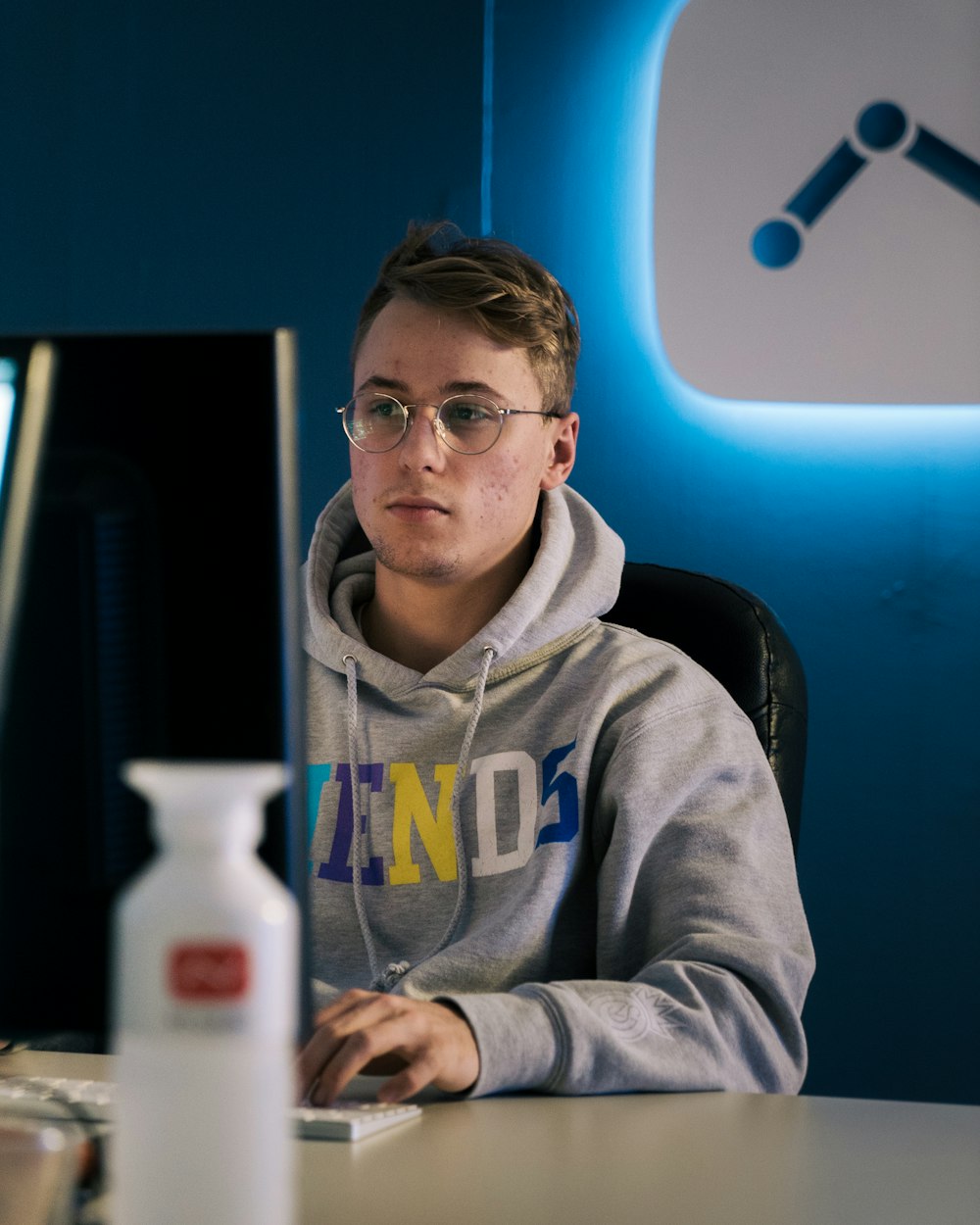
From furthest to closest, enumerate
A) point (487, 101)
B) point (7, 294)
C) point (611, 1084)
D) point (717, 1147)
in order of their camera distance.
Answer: point (7, 294) → point (487, 101) → point (611, 1084) → point (717, 1147)

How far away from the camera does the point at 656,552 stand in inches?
101

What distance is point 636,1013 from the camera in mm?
1076

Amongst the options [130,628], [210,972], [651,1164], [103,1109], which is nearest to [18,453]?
[130,628]

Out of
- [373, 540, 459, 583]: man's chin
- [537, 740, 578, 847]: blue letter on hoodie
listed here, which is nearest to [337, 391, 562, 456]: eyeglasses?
[373, 540, 459, 583]: man's chin

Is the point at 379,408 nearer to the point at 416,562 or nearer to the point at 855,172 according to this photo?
the point at 416,562

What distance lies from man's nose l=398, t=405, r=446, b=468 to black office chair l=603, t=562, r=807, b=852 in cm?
28

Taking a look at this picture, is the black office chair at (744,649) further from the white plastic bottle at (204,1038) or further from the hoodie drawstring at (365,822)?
the white plastic bottle at (204,1038)

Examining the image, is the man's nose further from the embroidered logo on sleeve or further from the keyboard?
the keyboard

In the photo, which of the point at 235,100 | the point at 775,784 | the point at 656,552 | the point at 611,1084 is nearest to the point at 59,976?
the point at 611,1084

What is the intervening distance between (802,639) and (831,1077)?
73 cm

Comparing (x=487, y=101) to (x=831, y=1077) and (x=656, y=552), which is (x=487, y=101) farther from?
(x=831, y=1077)

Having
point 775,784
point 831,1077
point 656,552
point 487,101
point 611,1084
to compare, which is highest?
point 487,101

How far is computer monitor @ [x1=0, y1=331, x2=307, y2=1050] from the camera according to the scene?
1.86 ft

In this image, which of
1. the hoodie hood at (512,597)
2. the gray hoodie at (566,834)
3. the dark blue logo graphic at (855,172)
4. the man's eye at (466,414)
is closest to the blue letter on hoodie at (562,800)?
the gray hoodie at (566,834)
